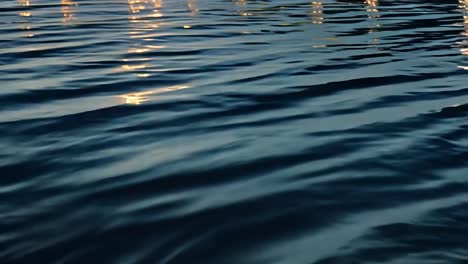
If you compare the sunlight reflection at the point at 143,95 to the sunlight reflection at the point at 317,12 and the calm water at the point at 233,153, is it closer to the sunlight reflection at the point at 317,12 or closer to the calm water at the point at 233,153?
the calm water at the point at 233,153

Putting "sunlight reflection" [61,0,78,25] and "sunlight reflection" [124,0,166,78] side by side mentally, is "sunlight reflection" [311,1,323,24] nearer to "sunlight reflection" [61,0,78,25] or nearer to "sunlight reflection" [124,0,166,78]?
"sunlight reflection" [124,0,166,78]

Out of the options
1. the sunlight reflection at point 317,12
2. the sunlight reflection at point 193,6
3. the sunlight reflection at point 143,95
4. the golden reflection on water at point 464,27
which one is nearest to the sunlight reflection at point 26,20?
the sunlight reflection at point 193,6

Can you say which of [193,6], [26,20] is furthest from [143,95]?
[193,6]

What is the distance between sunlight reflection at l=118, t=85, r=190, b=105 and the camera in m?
6.90

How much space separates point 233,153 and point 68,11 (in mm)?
13986

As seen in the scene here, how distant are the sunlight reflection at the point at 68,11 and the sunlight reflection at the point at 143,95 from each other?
7.98m

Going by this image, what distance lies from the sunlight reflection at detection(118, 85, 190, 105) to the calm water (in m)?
0.03

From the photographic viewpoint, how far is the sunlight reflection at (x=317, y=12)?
1598 cm

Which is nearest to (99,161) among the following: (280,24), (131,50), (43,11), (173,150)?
(173,150)

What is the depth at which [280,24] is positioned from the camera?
14.9 meters

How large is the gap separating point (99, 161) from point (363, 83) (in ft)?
13.0

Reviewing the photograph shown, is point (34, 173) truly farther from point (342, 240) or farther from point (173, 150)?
point (342, 240)

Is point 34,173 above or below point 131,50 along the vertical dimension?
above

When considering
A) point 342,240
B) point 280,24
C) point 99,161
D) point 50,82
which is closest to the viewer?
point 342,240
